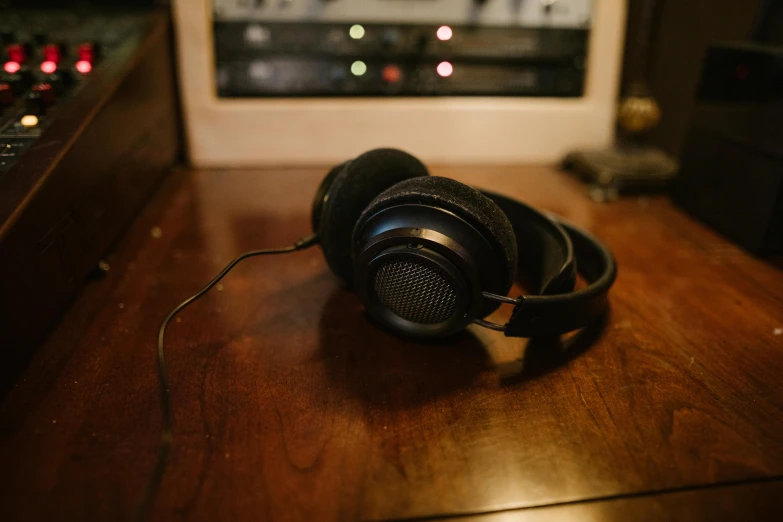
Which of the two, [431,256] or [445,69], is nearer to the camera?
[431,256]

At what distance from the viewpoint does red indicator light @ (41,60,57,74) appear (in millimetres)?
617

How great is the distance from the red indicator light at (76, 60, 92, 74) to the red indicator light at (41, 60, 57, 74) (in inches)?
0.9

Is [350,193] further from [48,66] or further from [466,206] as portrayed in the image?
[48,66]

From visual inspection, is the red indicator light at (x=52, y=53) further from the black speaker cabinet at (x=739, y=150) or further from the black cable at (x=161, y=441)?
the black speaker cabinet at (x=739, y=150)

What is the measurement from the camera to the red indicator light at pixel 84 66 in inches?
24.9

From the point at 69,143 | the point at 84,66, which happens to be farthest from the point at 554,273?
the point at 84,66

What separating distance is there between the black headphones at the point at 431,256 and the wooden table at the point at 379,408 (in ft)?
0.12

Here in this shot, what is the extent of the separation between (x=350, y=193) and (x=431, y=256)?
109mm

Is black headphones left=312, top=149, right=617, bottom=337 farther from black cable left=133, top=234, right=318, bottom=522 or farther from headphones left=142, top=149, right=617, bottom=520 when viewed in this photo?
black cable left=133, top=234, right=318, bottom=522

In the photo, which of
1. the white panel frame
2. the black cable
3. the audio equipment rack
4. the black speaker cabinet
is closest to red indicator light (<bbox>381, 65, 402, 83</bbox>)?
the white panel frame

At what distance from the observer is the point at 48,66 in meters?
0.62

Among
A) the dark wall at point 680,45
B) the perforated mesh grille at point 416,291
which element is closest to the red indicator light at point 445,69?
the dark wall at point 680,45

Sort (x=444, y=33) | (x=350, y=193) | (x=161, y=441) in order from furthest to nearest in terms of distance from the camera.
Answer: (x=444, y=33) < (x=350, y=193) < (x=161, y=441)

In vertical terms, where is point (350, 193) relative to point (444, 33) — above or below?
below
